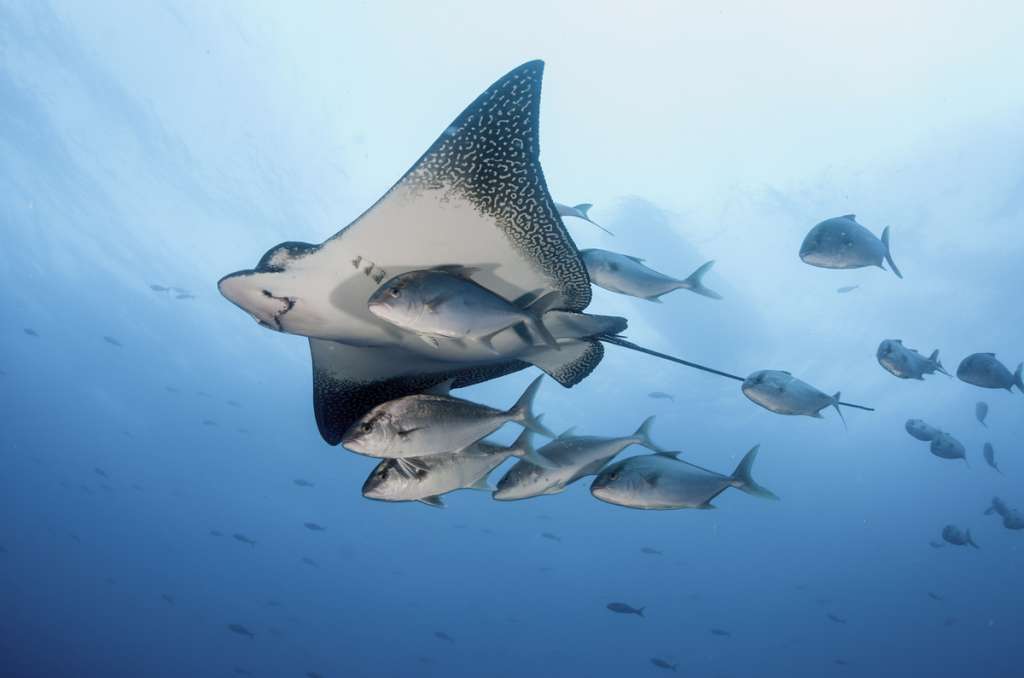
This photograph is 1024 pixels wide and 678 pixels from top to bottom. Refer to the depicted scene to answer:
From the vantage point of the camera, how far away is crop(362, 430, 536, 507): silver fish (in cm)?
310

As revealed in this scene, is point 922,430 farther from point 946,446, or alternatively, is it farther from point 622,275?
point 622,275

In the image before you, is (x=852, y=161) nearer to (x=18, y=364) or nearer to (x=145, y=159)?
(x=145, y=159)

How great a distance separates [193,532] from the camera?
190 feet

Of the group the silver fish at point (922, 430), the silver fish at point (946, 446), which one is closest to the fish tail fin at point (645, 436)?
the silver fish at point (922, 430)

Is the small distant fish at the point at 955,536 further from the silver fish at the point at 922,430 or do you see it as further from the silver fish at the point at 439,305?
the silver fish at the point at 439,305

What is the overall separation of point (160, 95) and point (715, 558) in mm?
54024

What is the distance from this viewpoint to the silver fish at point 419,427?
2.88 meters

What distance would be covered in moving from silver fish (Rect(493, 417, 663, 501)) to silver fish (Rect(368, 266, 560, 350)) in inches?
54.7

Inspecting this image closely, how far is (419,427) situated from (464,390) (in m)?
23.7

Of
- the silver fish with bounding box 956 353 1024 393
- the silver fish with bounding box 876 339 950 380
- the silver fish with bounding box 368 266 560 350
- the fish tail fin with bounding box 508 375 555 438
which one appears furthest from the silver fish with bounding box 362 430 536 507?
the silver fish with bounding box 956 353 1024 393

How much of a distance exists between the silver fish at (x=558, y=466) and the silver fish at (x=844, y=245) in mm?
3031

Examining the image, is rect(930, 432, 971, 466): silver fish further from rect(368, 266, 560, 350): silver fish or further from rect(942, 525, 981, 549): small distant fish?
rect(368, 266, 560, 350): silver fish

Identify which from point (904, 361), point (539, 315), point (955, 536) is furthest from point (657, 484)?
point (955, 536)

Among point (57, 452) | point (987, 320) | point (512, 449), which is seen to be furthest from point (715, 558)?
point (57, 452)
